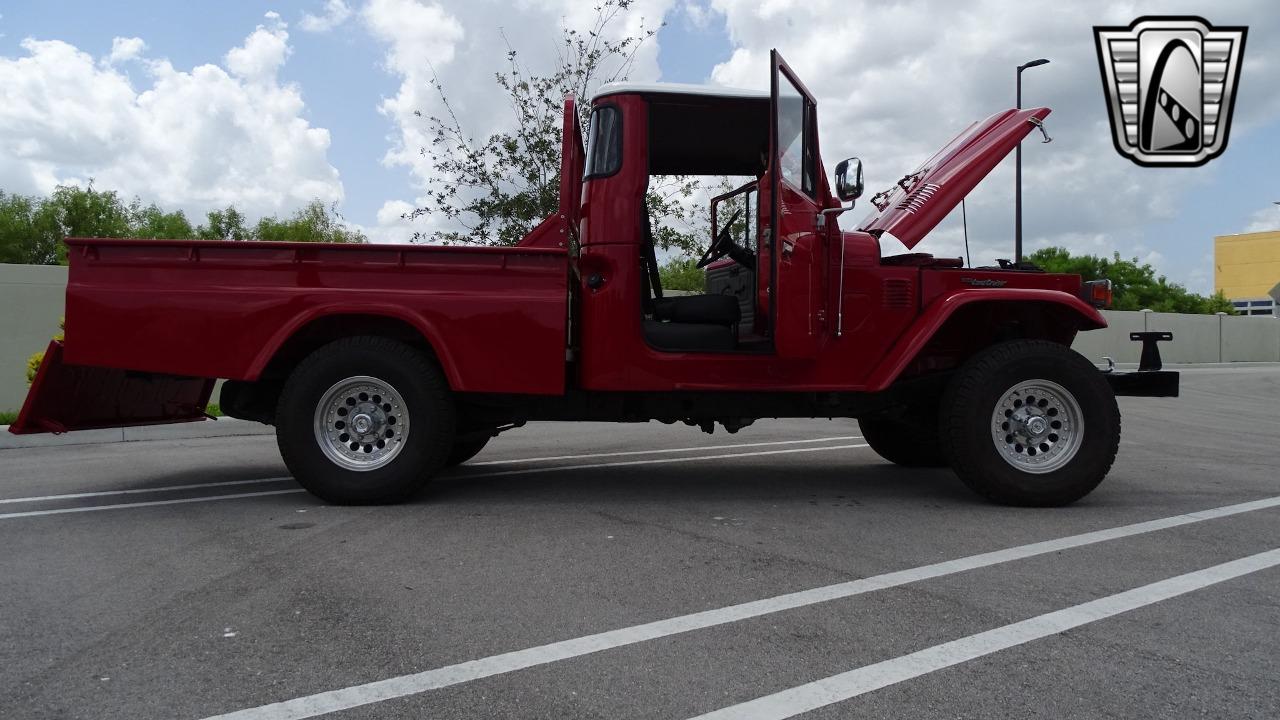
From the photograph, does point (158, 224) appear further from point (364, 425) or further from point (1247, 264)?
point (1247, 264)

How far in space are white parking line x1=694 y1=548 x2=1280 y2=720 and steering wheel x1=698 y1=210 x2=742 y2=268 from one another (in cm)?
337

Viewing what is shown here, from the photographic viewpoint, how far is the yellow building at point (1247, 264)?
78812 mm

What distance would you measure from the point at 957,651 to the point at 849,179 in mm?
2900

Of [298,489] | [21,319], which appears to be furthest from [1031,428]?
[21,319]

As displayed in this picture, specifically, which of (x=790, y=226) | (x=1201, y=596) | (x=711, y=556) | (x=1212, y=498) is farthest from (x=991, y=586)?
(x=1212, y=498)

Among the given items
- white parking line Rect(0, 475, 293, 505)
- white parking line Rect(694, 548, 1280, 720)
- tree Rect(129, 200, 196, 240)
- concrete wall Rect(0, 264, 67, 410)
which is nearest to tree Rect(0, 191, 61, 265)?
tree Rect(129, 200, 196, 240)

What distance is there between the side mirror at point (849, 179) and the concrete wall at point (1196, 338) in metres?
27.1

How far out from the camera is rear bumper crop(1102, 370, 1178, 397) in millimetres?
5871

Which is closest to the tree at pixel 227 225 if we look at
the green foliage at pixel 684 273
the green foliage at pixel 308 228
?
the green foliage at pixel 308 228

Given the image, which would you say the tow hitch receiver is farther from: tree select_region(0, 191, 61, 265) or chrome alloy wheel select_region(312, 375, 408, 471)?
tree select_region(0, 191, 61, 265)

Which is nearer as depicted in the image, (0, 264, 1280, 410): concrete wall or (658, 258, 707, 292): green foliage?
(658, 258, 707, 292): green foliage

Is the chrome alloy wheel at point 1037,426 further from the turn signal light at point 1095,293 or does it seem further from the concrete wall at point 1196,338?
the concrete wall at point 1196,338

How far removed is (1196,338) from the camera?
36.8 meters

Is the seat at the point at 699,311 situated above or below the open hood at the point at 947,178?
below
